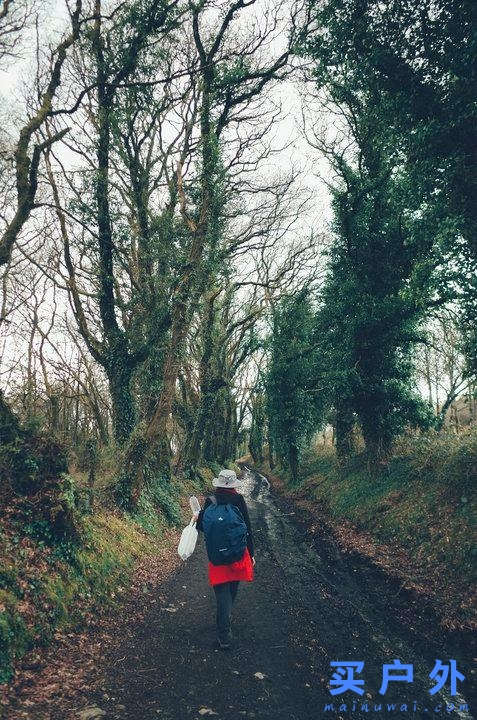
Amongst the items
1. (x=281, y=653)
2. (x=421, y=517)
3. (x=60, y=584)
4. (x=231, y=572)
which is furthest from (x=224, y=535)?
(x=421, y=517)

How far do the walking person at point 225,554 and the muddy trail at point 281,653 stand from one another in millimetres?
444

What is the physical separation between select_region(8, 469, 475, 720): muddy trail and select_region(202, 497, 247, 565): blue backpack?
1.11 metres

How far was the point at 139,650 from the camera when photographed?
5082mm

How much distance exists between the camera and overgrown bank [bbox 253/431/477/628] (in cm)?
673

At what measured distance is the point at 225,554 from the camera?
528 cm

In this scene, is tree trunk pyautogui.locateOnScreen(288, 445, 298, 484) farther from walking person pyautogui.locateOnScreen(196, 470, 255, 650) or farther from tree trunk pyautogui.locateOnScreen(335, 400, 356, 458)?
walking person pyautogui.locateOnScreen(196, 470, 255, 650)

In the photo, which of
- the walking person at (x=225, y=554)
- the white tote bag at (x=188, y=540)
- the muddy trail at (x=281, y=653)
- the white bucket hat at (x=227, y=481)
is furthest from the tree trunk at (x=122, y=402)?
the walking person at (x=225, y=554)

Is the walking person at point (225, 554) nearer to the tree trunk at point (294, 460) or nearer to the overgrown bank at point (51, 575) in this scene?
the overgrown bank at point (51, 575)

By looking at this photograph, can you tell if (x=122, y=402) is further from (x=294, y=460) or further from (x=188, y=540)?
(x=294, y=460)

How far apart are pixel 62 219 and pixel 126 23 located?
5412 mm

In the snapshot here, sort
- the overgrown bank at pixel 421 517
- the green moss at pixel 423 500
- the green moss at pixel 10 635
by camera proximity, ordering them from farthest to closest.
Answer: the green moss at pixel 423 500, the overgrown bank at pixel 421 517, the green moss at pixel 10 635

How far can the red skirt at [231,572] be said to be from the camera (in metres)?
5.30

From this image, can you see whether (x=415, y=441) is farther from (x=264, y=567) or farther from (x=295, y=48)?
(x=295, y=48)

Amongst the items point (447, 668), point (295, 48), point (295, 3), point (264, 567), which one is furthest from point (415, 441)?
point (295, 3)
